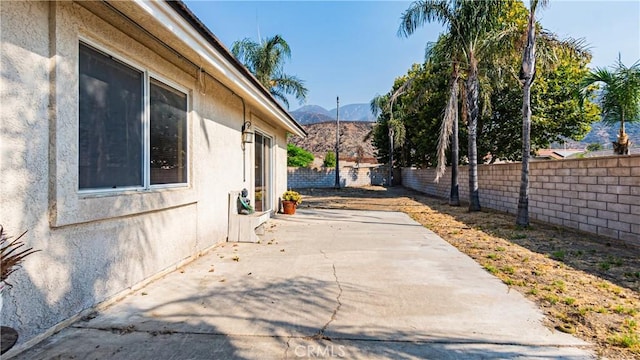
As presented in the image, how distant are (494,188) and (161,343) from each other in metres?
13.2

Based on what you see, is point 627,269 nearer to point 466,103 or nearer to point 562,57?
point 562,57

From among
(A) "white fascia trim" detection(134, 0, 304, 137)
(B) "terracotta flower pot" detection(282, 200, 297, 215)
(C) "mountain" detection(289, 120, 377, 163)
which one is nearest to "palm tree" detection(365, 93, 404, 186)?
(B) "terracotta flower pot" detection(282, 200, 297, 215)

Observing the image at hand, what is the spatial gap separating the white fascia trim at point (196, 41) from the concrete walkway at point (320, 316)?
290 cm

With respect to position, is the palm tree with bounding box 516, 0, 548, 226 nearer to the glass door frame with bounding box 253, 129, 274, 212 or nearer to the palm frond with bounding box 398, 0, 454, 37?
the palm frond with bounding box 398, 0, 454, 37

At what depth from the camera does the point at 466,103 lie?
13.6m

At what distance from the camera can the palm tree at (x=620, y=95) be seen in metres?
10.4

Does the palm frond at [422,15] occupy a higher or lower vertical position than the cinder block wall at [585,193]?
higher

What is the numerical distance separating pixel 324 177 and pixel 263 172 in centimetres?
2247

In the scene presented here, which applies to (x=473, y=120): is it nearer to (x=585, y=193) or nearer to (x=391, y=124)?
(x=585, y=193)

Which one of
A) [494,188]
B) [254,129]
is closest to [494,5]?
[494,188]

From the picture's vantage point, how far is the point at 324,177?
107 ft

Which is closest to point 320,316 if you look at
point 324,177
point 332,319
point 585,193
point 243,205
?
point 332,319

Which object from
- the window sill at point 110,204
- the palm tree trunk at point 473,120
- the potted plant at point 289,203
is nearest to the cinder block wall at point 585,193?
the palm tree trunk at point 473,120

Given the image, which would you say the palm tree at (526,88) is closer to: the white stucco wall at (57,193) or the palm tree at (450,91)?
the palm tree at (450,91)
